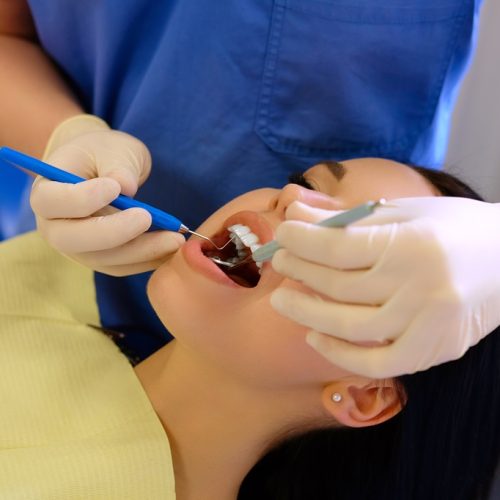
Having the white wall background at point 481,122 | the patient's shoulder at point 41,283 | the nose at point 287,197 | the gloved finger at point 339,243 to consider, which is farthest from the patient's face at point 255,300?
the white wall background at point 481,122

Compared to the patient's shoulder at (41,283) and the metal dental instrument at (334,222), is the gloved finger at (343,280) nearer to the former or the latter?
the metal dental instrument at (334,222)

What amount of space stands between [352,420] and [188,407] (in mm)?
266

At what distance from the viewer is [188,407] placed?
1102mm

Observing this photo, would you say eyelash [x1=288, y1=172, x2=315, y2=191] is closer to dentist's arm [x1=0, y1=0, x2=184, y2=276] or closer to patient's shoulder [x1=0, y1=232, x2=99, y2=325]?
dentist's arm [x1=0, y1=0, x2=184, y2=276]

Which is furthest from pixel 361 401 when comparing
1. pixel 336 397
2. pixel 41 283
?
pixel 41 283

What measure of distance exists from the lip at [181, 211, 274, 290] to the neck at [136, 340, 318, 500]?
0.54 ft

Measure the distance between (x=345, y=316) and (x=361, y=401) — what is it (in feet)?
0.89

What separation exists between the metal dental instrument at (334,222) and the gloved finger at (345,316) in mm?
58

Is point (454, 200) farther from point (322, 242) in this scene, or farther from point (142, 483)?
point (142, 483)

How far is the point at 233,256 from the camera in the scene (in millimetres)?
1083

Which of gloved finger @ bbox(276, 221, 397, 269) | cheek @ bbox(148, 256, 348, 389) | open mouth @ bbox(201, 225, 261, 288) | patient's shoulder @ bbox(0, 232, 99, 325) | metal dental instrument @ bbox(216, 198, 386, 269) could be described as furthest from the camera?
patient's shoulder @ bbox(0, 232, 99, 325)

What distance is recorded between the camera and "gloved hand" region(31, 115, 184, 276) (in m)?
0.98

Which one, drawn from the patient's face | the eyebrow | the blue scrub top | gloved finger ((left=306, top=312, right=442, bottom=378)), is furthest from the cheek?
the blue scrub top

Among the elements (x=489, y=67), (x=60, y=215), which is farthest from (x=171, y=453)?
(x=489, y=67)
